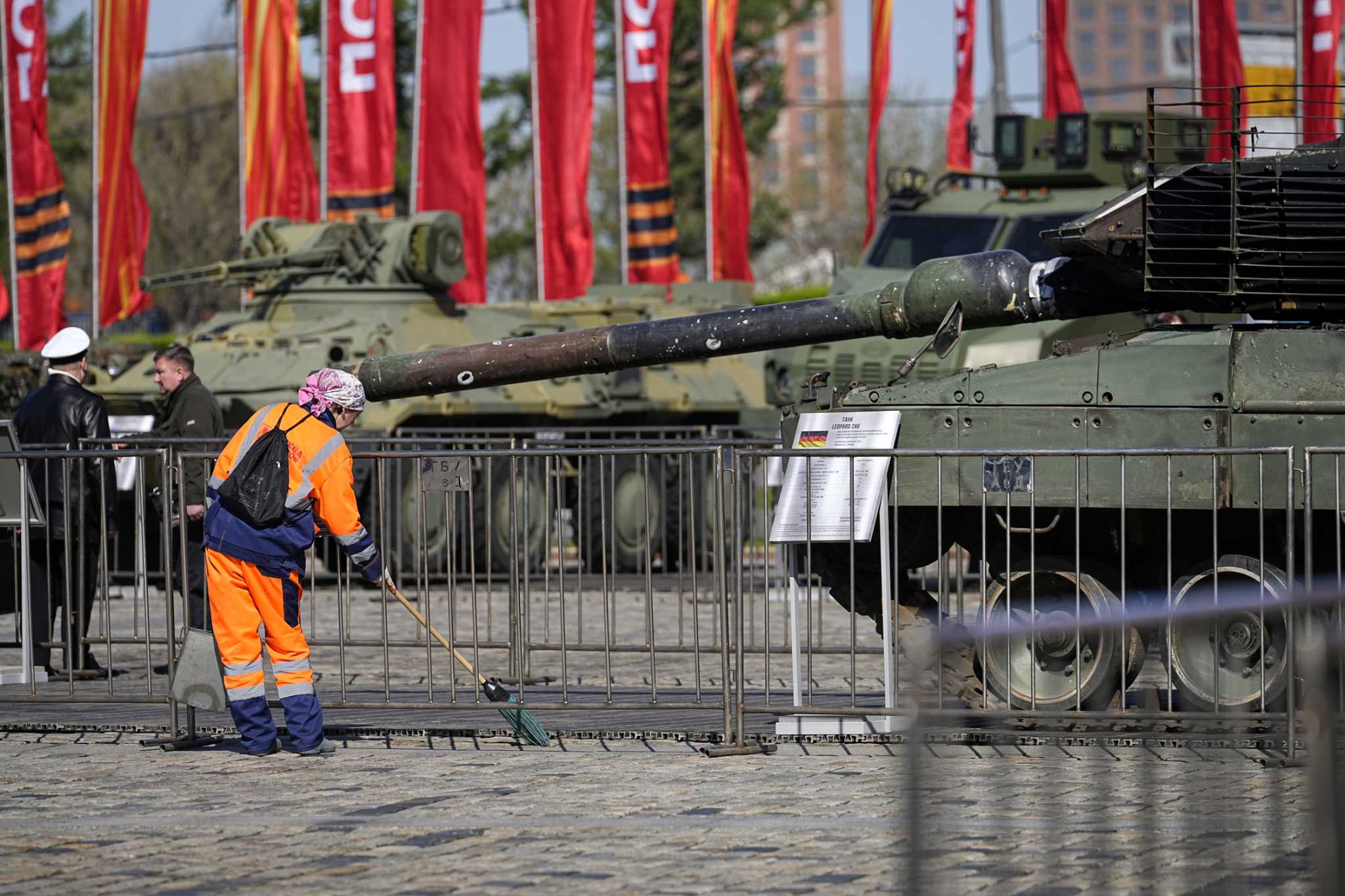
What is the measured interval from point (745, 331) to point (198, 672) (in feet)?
10.0

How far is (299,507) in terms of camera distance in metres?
9.12

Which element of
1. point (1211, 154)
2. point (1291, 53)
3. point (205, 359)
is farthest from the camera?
point (1291, 53)

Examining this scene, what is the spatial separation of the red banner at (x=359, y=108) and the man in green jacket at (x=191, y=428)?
11031 millimetres

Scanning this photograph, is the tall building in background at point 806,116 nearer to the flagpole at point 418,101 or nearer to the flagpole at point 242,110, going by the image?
the flagpole at point 242,110

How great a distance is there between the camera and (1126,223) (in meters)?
9.77

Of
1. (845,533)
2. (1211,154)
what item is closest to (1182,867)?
(845,533)

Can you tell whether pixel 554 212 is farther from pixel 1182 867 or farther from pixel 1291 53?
pixel 1182 867

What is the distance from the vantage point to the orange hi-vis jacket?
9.07m

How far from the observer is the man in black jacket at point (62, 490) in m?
11.4

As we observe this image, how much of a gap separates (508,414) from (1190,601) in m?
10.5

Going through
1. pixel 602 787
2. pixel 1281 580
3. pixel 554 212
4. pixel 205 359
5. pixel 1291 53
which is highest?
pixel 1291 53

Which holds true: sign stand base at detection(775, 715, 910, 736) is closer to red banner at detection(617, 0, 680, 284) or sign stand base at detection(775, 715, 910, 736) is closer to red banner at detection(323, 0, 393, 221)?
red banner at detection(617, 0, 680, 284)

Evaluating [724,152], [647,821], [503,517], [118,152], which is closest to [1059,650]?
[647,821]

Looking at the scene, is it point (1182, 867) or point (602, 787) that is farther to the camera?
point (602, 787)
